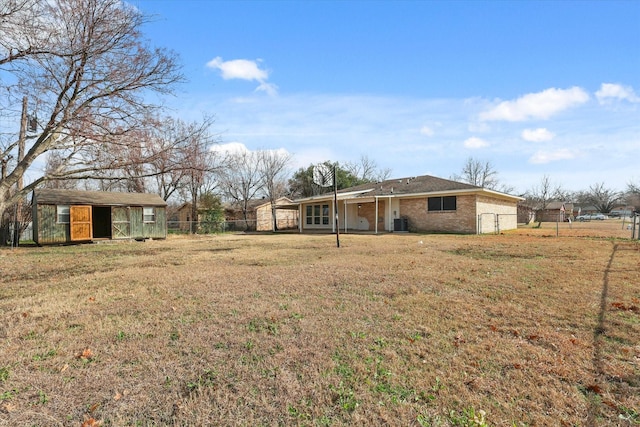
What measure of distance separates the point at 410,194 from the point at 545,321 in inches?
696

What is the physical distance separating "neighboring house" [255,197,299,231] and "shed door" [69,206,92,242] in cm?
1704

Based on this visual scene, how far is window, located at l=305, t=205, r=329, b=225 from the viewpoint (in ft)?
86.1

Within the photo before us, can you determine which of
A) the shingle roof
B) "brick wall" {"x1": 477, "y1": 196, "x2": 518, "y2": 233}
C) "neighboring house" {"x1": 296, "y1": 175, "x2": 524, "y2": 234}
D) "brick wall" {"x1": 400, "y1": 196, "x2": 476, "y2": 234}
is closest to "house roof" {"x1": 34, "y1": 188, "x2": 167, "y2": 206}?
"neighboring house" {"x1": 296, "y1": 175, "x2": 524, "y2": 234}

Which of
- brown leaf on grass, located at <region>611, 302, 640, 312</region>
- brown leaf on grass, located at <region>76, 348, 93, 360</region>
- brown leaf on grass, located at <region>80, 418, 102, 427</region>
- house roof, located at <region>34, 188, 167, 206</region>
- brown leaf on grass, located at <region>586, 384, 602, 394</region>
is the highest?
house roof, located at <region>34, 188, 167, 206</region>

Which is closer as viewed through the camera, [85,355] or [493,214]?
[85,355]

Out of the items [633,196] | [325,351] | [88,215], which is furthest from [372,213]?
[633,196]

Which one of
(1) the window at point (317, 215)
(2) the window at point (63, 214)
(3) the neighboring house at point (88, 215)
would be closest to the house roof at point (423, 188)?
(1) the window at point (317, 215)

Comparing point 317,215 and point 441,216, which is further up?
point 317,215

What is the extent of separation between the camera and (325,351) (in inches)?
135

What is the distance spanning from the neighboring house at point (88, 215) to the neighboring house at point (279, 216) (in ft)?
45.5

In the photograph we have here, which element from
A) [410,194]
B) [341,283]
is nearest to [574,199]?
[410,194]

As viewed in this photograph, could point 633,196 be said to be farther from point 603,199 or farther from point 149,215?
point 149,215

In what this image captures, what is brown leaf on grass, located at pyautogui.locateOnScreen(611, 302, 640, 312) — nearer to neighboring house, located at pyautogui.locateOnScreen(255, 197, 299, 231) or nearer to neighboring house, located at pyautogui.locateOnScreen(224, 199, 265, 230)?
neighboring house, located at pyautogui.locateOnScreen(255, 197, 299, 231)

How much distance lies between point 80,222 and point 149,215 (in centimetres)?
366
